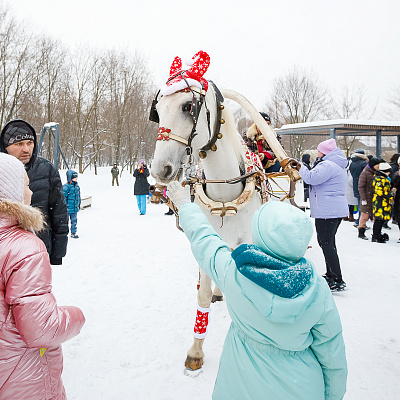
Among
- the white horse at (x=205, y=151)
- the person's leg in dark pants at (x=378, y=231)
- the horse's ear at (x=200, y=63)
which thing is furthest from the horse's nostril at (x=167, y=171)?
the person's leg in dark pants at (x=378, y=231)

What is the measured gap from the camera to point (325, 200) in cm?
421

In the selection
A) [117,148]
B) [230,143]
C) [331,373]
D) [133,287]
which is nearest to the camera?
[331,373]

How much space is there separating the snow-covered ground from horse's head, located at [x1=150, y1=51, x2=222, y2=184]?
1734 millimetres

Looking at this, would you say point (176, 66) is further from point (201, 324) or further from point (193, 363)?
point (193, 363)

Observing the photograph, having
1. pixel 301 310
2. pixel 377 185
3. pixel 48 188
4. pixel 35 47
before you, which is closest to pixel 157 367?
pixel 48 188

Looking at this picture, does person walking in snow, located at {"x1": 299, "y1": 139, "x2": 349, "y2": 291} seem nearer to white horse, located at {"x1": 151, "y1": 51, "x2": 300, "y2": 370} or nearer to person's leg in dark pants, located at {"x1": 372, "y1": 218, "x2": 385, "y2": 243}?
white horse, located at {"x1": 151, "y1": 51, "x2": 300, "y2": 370}

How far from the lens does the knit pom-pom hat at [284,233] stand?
1.12m

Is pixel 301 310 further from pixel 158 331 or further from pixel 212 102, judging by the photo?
pixel 158 331

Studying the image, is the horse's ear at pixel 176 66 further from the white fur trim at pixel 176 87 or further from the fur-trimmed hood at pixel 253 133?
the fur-trimmed hood at pixel 253 133

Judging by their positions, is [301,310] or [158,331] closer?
[301,310]

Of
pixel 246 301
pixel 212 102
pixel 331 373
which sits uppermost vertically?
pixel 212 102

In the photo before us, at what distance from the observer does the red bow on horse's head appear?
7.56 ft

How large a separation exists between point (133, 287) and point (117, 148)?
26.3m

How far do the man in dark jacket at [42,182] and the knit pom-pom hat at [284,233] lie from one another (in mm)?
2035
